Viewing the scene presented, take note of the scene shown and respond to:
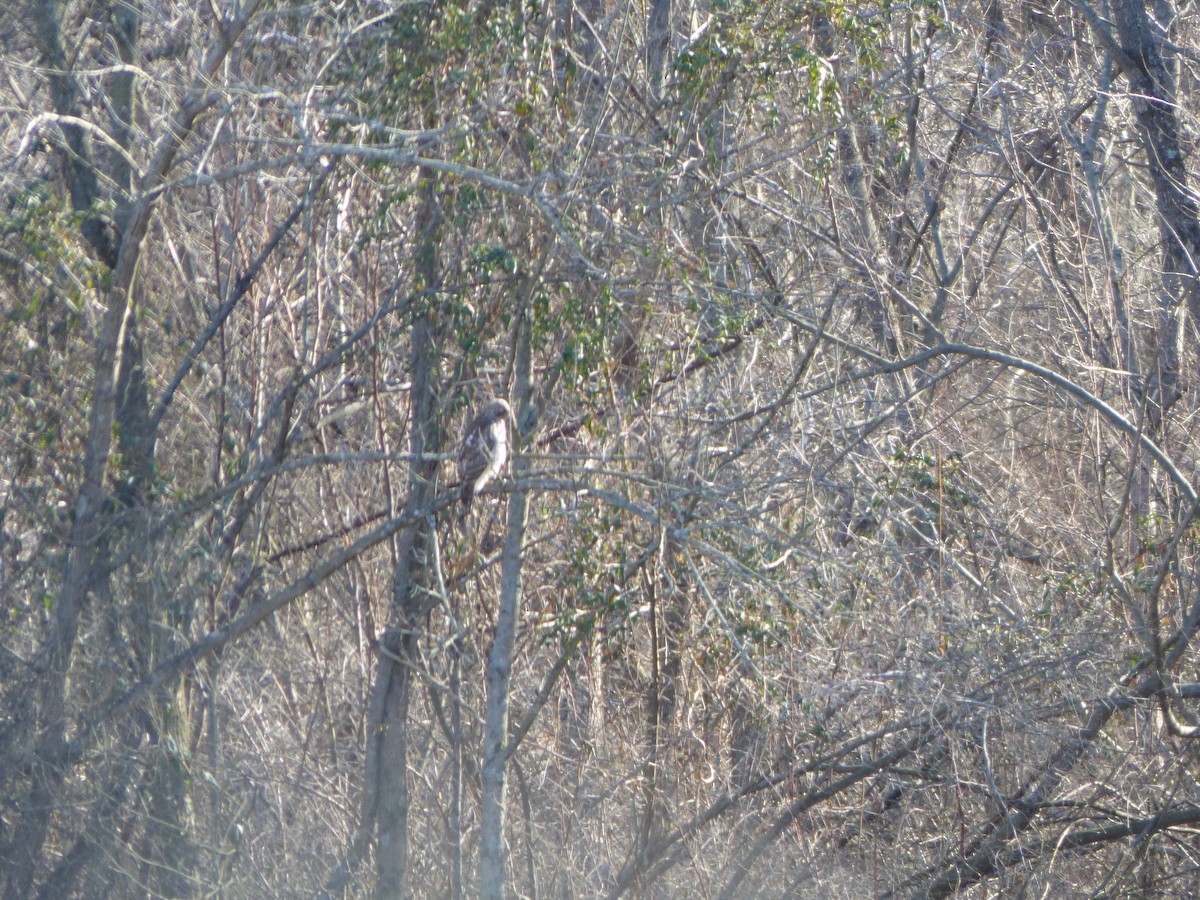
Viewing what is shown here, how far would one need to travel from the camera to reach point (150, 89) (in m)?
7.58

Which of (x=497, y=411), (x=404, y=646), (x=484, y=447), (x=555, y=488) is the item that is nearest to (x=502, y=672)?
(x=404, y=646)

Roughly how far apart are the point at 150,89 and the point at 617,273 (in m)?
3.42

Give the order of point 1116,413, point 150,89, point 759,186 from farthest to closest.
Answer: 1. point 150,89
2. point 759,186
3. point 1116,413

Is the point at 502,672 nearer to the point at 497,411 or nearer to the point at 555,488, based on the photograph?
the point at 555,488

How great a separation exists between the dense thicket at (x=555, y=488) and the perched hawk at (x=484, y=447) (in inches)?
10.1

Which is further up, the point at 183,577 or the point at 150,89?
the point at 150,89

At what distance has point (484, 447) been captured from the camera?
237 inches

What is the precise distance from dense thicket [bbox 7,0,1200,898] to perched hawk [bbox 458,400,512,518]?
256 mm

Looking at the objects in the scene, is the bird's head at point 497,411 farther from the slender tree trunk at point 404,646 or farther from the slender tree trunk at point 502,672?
the slender tree trunk at point 404,646

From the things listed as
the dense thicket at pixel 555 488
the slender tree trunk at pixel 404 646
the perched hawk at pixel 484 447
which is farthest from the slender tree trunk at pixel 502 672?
the slender tree trunk at pixel 404 646

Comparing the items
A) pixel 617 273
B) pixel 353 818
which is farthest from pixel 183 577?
pixel 617 273

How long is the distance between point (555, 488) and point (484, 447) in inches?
15.9

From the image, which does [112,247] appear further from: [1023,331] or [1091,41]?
[1091,41]

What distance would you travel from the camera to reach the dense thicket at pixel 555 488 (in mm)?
6098
